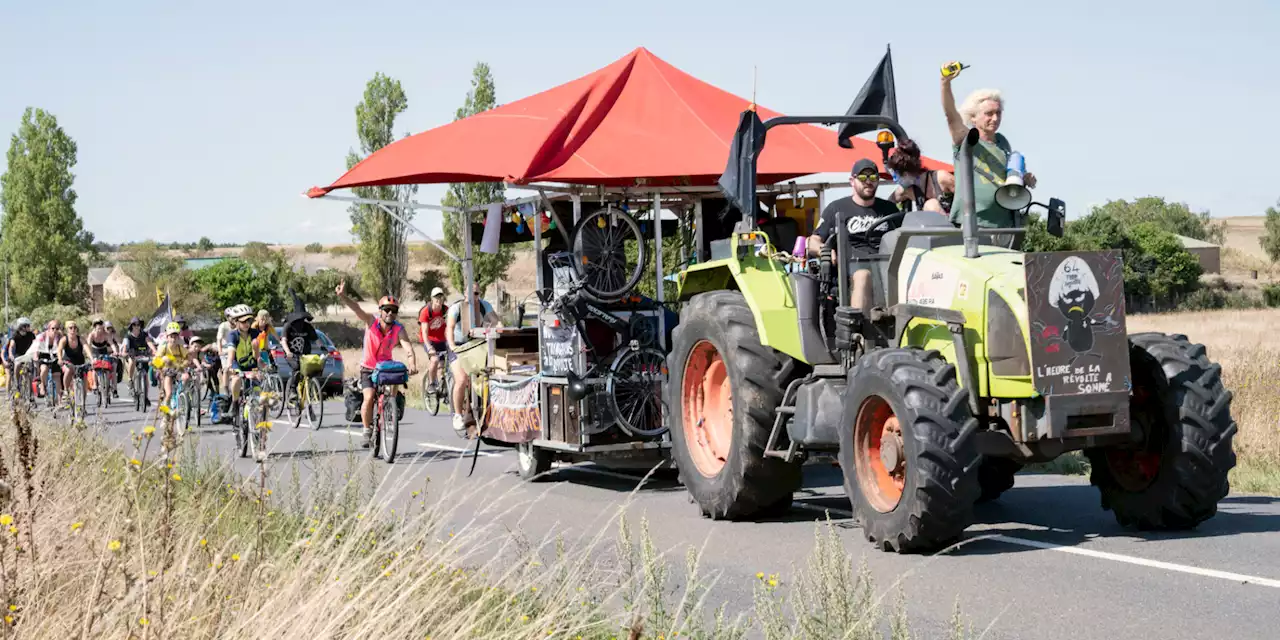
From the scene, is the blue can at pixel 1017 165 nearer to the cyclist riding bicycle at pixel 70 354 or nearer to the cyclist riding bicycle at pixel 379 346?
the cyclist riding bicycle at pixel 379 346

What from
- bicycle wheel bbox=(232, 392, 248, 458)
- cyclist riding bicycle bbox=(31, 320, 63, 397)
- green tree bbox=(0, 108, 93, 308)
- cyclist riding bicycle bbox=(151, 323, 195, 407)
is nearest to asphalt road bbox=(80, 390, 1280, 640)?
bicycle wheel bbox=(232, 392, 248, 458)

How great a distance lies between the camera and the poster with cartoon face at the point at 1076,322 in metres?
8.49

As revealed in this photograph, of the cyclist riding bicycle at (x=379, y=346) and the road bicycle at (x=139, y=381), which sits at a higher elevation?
the cyclist riding bicycle at (x=379, y=346)

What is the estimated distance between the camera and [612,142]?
15.2 metres

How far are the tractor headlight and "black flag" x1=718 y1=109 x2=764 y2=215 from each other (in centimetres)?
224

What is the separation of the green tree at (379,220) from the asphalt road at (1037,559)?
48232 mm

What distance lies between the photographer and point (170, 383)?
22.9 m

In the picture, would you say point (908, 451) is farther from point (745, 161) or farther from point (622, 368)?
point (622, 368)

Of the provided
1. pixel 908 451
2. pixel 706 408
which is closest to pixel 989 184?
pixel 908 451

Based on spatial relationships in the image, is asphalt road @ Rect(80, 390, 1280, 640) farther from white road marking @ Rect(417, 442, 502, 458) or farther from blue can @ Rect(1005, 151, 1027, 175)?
white road marking @ Rect(417, 442, 502, 458)

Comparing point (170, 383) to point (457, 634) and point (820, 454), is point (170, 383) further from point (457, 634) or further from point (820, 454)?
point (457, 634)

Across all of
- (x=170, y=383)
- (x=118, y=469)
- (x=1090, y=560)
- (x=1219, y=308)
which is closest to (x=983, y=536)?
(x=1090, y=560)

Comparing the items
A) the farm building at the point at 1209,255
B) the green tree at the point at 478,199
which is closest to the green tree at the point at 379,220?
the green tree at the point at 478,199

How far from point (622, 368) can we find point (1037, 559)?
503 centimetres
